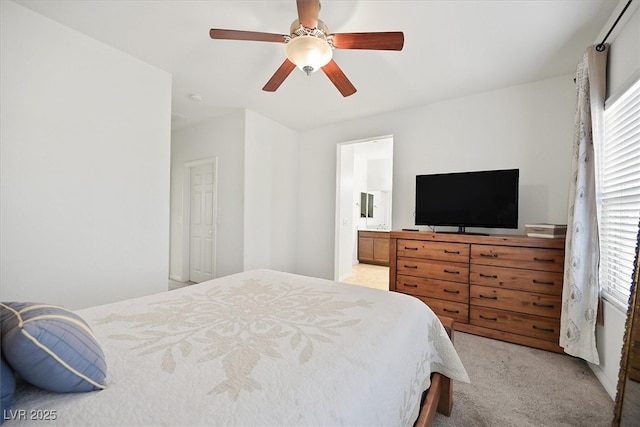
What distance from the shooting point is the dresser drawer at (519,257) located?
235cm

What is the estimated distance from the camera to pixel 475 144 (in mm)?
3193

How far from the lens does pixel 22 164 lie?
76.1 inches

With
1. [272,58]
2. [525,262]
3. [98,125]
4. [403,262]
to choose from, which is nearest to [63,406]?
[98,125]

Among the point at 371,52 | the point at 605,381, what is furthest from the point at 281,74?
the point at 605,381

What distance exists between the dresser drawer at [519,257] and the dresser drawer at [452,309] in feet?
1.67

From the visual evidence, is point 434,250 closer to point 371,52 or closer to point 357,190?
point 371,52

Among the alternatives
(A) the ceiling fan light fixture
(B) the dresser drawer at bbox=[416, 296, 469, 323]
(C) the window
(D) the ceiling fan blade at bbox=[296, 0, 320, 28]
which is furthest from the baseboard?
(D) the ceiling fan blade at bbox=[296, 0, 320, 28]

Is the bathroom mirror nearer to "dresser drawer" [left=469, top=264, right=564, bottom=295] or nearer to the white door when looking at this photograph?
"dresser drawer" [left=469, top=264, right=564, bottom=295]

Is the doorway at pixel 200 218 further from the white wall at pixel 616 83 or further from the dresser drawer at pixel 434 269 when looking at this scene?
the white wall at pixel 616 83

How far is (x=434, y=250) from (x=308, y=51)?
7.76 feet

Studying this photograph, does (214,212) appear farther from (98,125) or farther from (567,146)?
(567,146)

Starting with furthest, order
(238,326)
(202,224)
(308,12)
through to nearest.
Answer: (202,224)
(308,12)
(238,326)

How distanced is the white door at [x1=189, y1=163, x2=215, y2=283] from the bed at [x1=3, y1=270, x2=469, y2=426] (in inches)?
113

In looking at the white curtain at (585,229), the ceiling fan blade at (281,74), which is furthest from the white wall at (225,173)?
the white curtain at (585,229)
